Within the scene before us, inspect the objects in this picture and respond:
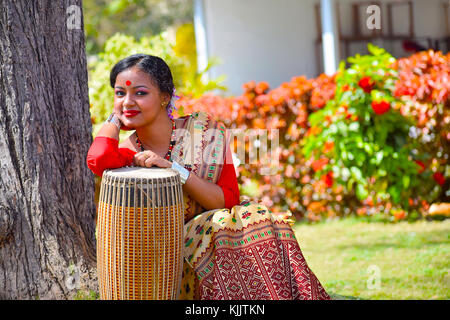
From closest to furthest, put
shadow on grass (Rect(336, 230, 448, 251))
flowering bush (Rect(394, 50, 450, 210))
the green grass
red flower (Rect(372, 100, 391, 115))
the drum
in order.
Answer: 1. the drum
2. the green grass
3. shadow on grass (Rect(336, 230, 448, 251))
4. red flower (Rect(372, 100, 391, 115))
5. flowering bush (Rect(394, 50, 450, 210))

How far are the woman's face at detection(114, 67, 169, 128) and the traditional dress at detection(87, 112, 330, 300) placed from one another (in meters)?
0.17

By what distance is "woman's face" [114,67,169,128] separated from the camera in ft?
9.84

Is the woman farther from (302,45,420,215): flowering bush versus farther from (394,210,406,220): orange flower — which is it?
(394,210,406,220): orange flower

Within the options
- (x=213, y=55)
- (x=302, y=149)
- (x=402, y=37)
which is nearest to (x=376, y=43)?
(x=402, y=37)

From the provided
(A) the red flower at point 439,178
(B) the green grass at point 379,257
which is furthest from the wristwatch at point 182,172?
(A) the red flower at point 439,178

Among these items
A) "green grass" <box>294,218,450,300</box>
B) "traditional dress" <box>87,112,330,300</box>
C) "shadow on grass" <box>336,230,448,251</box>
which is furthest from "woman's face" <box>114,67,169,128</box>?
"shadow on grass" <box>336,230,448,251</box>

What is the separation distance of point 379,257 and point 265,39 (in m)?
6.49

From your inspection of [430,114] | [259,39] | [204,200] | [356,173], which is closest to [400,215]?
[356,173]

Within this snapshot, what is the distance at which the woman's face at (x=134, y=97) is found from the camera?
3000 millimetres

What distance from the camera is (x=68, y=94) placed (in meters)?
3.32

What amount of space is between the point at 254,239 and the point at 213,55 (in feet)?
24.8

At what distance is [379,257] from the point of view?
188 inches

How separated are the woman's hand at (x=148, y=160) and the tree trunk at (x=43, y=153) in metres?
0.60
